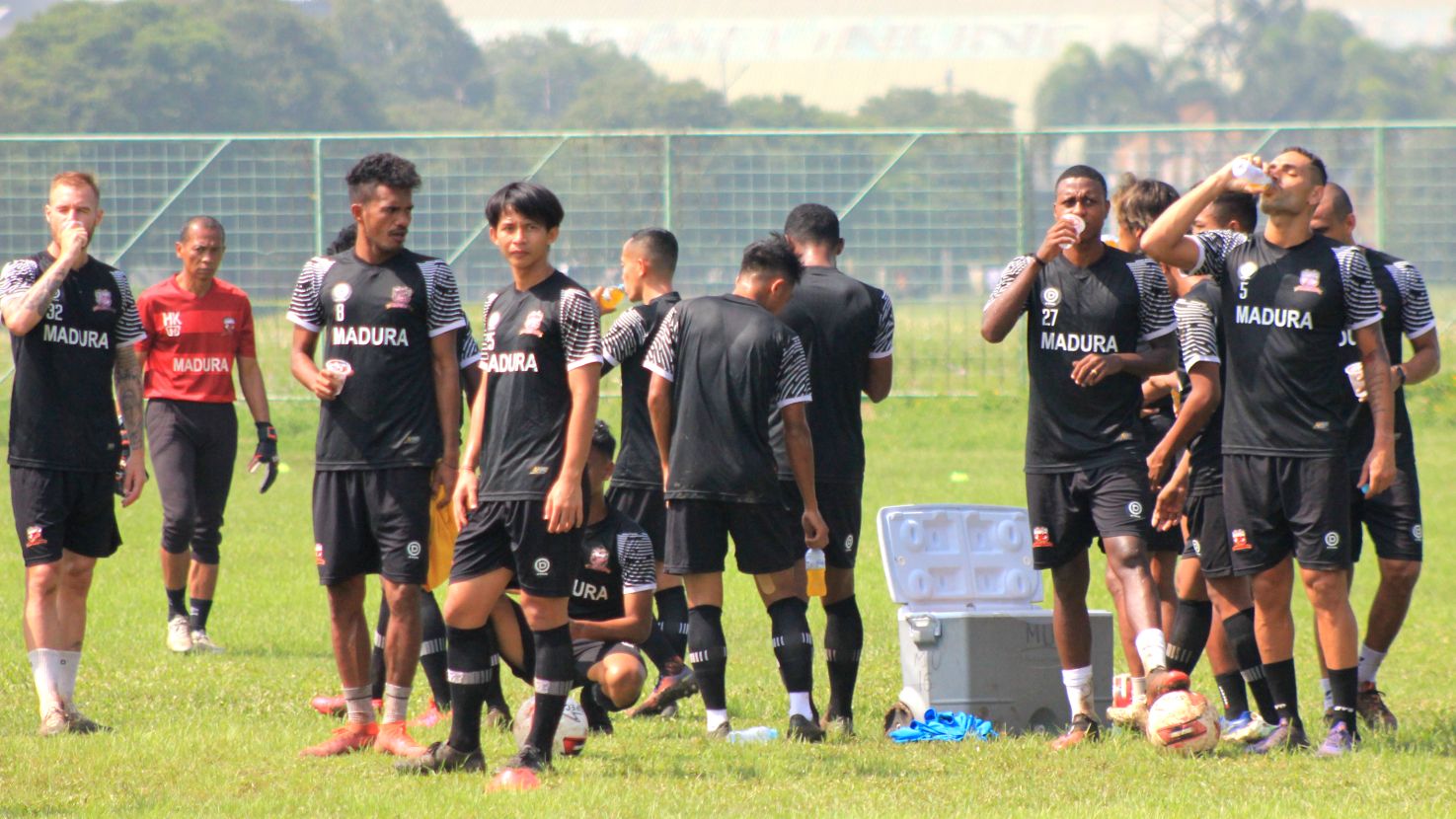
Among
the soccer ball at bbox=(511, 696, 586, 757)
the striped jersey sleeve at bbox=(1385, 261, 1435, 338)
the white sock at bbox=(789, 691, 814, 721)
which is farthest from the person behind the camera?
the striped jersey sleeve at bbox=(1385, 261, 1435, 338)

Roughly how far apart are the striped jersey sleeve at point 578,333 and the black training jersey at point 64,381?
8.48 feet

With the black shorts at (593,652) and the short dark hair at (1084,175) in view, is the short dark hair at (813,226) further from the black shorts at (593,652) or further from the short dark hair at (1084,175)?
the black shorts at (593,652)

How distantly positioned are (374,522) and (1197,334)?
365cm

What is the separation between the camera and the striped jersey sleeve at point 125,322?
8.16 m

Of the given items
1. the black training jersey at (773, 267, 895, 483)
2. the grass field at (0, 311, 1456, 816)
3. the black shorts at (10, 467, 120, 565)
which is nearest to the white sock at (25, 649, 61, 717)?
the grass field at (0, 311, 1456, 816)

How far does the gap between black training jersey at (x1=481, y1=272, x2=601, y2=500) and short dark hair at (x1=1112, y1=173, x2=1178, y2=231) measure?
10.0ft

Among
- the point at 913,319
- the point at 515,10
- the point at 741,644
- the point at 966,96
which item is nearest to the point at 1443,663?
the point at 741,644

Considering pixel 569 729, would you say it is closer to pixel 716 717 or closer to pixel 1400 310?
pixel 716 717

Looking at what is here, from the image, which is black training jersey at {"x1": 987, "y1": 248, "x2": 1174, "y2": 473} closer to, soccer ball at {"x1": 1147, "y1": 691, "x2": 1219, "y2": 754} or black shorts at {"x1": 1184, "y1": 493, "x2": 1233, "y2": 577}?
black shorts at {"x1": 1184, "y1": 493, "x2": 1233, "y2": 577}

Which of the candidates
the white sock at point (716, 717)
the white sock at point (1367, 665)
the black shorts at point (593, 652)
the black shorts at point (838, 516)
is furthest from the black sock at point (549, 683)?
the white sock at point (1367, 665)

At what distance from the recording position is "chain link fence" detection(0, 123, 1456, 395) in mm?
25531

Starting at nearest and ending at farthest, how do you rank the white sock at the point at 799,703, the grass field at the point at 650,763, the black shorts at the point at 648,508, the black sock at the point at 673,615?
the grass field at the point at 650,763 < the white sock at the point at 799,703 < the black shorts at the point at 648,508 < the black sock at the point at 673,615

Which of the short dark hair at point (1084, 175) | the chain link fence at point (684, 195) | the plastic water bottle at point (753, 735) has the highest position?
the chain link fence at point (684, 195)

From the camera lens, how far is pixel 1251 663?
7.91 metres
